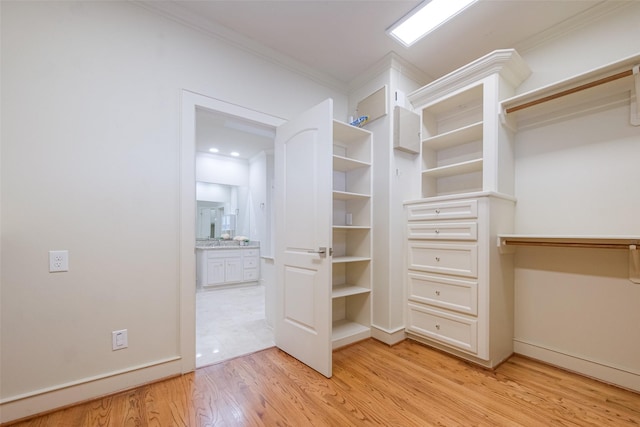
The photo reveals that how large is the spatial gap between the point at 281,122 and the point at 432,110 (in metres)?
1.55

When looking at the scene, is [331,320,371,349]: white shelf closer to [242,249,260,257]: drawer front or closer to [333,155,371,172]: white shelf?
[333,155,371,172]: white shelf

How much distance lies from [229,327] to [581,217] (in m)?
3.37

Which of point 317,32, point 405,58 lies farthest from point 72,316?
point 405,58

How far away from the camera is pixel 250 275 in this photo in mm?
5301

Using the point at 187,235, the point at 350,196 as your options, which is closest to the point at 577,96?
the point at 350,196

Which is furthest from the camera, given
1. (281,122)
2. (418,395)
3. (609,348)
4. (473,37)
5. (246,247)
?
(246,247)

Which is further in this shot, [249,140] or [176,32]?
[249,140]

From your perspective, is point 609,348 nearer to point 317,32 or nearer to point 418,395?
point 418,395

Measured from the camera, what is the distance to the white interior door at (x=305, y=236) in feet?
6.54

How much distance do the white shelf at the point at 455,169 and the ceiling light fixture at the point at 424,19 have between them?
1154mm

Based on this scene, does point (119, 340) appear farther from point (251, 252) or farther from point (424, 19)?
point (251, 252)

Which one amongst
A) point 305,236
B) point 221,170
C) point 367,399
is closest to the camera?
point 367,399

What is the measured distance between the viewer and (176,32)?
200cm

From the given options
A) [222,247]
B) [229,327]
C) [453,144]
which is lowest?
[229,327]
